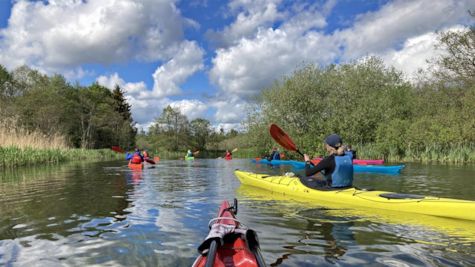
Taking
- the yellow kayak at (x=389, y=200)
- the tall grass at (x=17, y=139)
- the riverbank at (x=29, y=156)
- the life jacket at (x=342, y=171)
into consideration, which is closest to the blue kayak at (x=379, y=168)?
the yellow kayak at (x=389, y=200)

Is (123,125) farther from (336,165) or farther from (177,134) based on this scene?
(336,165)

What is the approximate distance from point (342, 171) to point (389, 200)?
95 cm

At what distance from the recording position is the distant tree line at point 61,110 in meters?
30.2

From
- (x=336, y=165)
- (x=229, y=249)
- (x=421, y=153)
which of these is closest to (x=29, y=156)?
(x=336, y=165)

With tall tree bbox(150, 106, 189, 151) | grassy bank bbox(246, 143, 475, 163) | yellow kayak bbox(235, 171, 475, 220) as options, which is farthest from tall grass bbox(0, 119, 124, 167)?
tall tree bbox(150, 106, 189, 151)

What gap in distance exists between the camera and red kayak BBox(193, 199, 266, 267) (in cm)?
210

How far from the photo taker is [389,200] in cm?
495

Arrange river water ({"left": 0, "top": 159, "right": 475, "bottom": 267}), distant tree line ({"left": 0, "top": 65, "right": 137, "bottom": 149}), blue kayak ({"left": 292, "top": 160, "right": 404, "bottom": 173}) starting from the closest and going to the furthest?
1. river water ({"left": 0, "top": 159, "right": 475, "bottom": 267})
2. blue kayak ({"left": 292, "top": 160, "right": 404, "bottom": 173})
3. distant tree line ({"left": 0, "top": 65, "right": 137, "bottom": 149})

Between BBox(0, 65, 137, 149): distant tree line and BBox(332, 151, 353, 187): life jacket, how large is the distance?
30.4m

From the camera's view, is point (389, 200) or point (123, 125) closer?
point (389, 200)

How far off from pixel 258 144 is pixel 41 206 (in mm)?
21611

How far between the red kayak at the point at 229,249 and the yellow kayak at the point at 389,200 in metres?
3.39

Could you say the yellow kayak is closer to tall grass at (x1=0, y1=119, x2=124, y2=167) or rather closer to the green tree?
tall grass at (x1=0, y1=119, x2=124, y2=167)

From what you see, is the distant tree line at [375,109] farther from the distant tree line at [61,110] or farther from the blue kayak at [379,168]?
the distant tree line at [61,110]
